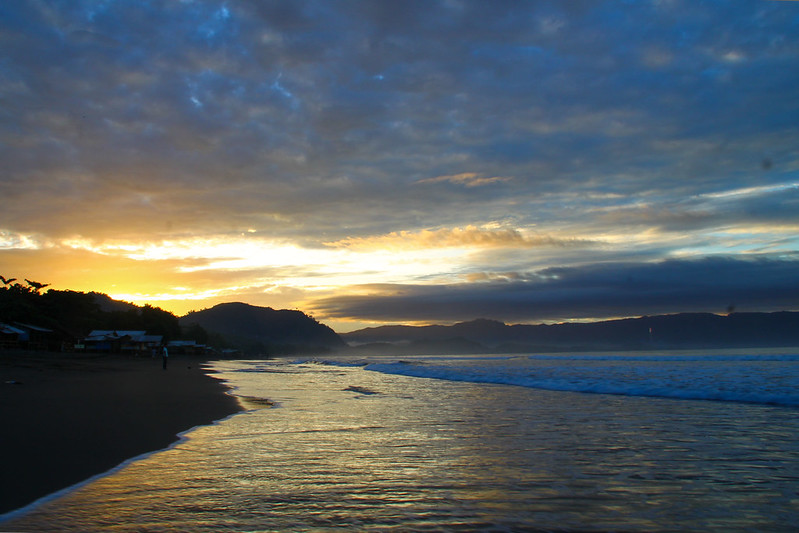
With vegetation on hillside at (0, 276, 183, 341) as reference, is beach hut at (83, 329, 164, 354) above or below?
below

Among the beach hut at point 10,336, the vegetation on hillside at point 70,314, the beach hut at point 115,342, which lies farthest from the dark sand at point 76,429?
the beach hut at point 115,342

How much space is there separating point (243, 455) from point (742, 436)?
727 cm

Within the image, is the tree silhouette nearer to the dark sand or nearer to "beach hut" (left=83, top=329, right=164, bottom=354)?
"beach hut" (left=83, top=329, right=164, bottom=354)

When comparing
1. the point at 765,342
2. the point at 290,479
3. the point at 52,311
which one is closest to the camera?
the point at 290,479

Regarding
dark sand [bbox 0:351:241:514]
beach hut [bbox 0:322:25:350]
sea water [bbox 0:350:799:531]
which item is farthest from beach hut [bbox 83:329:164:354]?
sea water [bbox 0:350:799:531]

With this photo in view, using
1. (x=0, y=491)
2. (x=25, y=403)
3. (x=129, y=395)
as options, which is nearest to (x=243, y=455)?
(x=0, y=491)

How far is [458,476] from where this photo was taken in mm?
5344

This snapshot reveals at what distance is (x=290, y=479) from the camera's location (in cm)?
517

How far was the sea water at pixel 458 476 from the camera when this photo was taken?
392cm

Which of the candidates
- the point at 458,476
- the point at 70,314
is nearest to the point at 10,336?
the point at 70,314

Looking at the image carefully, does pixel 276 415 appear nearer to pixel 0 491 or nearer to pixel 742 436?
pixel 0 491

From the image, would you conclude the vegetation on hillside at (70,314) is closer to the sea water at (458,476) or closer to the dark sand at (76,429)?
the dark sand at (76,429)

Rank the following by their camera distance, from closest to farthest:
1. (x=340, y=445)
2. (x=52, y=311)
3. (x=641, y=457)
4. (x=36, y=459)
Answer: (x=36, y=459) < (x=641, y=457) < (x=340, y=445) < (x=52, y=311)

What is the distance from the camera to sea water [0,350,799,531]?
12.9ft
